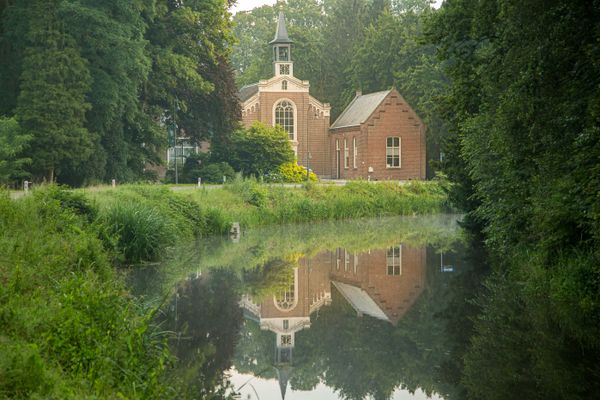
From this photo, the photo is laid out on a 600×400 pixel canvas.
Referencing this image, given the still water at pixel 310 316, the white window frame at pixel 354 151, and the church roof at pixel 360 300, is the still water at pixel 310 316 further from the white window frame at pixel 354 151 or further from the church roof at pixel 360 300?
the white window frame at pixel 354 151

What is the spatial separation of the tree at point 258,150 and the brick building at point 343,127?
30.8 ft

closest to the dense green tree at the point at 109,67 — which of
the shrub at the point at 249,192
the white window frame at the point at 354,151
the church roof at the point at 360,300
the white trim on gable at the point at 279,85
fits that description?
the shrub at the point at 249,192

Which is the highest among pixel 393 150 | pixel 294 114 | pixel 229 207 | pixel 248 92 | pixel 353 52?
pixel 353 52

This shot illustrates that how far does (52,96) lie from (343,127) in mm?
32438

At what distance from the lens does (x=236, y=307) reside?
17.5 m

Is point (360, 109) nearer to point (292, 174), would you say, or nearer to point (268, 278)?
point (292, 174)

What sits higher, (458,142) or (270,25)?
(270,25)

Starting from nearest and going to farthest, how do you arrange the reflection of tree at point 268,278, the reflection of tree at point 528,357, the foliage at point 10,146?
the reflection of tree at point 528,357 → the reflection of tree at point 268,278 → the foliage at point 10,146

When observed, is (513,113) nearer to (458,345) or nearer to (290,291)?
(458,345)

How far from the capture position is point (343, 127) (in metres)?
66.6

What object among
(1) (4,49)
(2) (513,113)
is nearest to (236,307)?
(2) (513,113)

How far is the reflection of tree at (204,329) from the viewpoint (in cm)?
1114

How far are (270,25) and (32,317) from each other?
3823 inches

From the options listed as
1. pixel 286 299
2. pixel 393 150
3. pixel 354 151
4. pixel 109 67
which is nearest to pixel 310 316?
pixel 286 299
